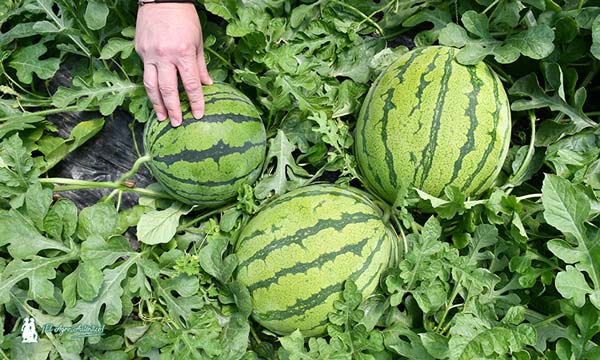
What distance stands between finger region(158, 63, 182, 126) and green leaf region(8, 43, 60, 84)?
66cm

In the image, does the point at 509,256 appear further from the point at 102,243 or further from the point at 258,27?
the point at 102,243

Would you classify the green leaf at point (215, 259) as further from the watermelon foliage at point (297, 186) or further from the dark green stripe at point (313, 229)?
the dark green stripe at point (313, 229)

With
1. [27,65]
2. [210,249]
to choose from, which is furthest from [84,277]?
[27,65]

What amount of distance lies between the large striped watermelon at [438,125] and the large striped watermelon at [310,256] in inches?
7.7

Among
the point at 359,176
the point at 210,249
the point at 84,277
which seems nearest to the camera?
the point at 84,277

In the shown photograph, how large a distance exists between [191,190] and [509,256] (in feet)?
3.74

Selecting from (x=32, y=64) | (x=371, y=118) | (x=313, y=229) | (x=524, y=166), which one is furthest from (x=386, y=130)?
(x=32, y=64)

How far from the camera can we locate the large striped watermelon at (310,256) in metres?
1.75

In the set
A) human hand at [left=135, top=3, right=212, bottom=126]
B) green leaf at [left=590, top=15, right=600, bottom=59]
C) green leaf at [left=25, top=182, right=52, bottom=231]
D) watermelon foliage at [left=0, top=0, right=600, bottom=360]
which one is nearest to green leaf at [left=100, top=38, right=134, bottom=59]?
watermelon foliage at [left=0, top=0, right=600, bottom=360]

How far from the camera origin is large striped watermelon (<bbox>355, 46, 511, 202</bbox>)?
5.65 ft

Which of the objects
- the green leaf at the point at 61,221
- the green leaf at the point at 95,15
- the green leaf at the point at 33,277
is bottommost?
the green leaf at the point at 33,277

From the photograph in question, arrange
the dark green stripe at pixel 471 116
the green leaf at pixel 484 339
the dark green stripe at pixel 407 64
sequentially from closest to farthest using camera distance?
the green leaf at pixel 484 339 < the dark green stripe at pixel 471 116 < the dark green stripe at pixel 407 64

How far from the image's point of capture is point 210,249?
1.89 metres

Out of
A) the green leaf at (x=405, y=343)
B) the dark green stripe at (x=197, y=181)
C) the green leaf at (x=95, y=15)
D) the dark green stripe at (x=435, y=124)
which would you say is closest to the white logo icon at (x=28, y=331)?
the dark green stripe at (x=197, y=181)
